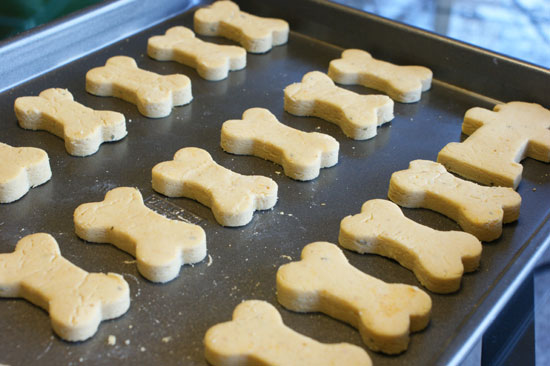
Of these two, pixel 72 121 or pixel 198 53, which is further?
pixel 198 53

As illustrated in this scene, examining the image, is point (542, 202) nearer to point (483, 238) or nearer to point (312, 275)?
point (483, 238)

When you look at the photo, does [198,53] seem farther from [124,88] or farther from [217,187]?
[217,187]

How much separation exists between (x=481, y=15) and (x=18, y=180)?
2608mm

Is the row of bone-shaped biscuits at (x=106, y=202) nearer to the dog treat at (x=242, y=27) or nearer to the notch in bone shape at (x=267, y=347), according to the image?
the notch in bone shape at (x=267, y=347)

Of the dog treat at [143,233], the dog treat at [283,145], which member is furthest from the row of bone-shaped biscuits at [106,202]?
the dog treat at [283,145]

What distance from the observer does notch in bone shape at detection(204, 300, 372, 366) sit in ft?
3.40

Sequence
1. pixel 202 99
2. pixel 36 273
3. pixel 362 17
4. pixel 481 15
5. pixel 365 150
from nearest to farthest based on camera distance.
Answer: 1. pixel 36 273
2. pixel 365 150
3. pixel 202 99
4. pixel 362 17
5. pixel 481 15

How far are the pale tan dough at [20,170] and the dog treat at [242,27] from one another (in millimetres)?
722

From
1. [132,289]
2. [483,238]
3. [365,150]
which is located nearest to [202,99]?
[365,150]

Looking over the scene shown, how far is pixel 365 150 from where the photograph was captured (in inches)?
62.9

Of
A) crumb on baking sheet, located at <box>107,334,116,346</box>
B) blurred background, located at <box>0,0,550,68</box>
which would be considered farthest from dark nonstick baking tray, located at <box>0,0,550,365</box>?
blurred background, located at <box>0,0,550,68</box>

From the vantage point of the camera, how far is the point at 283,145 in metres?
1.51

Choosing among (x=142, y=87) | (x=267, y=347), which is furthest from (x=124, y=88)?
(x=267, y=347)

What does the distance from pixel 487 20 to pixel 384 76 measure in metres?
1.77
